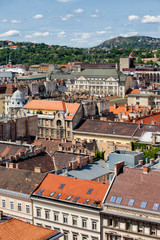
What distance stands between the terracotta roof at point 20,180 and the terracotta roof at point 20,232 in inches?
697

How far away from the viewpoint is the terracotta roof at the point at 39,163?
72.0m

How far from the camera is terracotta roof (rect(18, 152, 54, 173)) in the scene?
2833 inches

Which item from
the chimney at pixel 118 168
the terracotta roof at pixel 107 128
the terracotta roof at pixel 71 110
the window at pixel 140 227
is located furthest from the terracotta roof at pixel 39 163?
the terracotta roof at pixel 71 110

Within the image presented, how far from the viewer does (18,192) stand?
61.7 metres

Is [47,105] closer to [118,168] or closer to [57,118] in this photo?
[57,118]

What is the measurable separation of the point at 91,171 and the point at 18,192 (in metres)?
13.4

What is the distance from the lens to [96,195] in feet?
185

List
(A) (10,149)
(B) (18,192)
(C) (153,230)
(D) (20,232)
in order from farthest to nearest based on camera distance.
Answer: (A) (10,149), (B) (18,192), (C) (153,230), (D) (20,232)

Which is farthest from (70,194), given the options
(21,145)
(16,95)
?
(16,95)

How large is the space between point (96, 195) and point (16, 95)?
7736cm

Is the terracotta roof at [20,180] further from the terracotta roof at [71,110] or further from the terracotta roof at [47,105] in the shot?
the terracotta roof at [47,105]

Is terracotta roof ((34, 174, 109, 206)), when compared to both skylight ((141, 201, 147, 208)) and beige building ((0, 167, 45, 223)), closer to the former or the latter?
beige building ((0, 167, 45, 223))

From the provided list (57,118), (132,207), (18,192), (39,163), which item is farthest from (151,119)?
(132,207)

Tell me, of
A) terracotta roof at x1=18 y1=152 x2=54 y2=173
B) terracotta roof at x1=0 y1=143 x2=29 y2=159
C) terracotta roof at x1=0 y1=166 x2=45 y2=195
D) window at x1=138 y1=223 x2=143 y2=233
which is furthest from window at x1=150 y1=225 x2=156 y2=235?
terracotta roof at x1=0 y1=143 x2=29 y2=159
